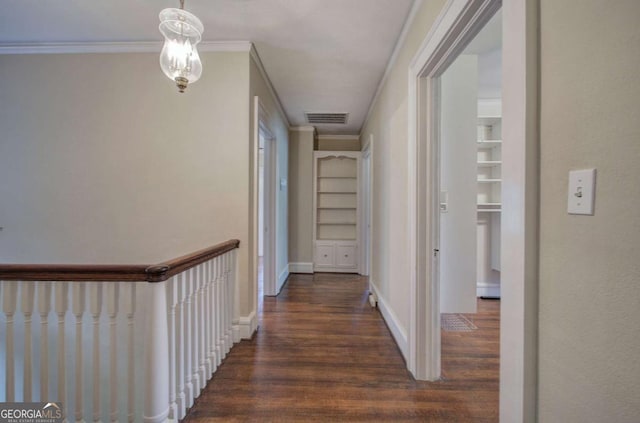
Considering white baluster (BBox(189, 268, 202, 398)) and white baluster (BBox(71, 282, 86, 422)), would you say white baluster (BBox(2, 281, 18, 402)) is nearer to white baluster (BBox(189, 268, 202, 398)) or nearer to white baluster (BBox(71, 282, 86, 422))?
white baluster (BBox(71, 282, 86, 422))

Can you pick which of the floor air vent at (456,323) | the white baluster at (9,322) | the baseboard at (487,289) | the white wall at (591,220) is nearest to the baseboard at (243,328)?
the white baluster at (9,322)

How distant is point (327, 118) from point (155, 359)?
3917 mm

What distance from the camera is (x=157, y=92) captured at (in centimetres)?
253

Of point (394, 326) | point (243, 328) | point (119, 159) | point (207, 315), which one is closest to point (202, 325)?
point (207, 315)

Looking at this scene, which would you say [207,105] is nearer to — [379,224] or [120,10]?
[120,10]

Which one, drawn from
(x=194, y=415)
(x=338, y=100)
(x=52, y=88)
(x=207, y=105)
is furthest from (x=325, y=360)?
(x=52, y=88)

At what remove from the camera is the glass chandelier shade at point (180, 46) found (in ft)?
5.07

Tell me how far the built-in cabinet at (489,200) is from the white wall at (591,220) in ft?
9.74

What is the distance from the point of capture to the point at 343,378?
198 centimetres

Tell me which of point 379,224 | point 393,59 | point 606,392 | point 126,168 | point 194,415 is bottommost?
point 194,415

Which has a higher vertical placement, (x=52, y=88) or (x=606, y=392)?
(x=52, y=88)

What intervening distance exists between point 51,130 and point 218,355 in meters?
2.52

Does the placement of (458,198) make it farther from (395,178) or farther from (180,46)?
(180,46)

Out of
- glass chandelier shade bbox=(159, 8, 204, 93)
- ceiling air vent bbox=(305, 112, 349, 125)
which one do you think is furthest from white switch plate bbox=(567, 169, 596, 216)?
ceiling air vent bbox=(305, 112, 349, 125)
